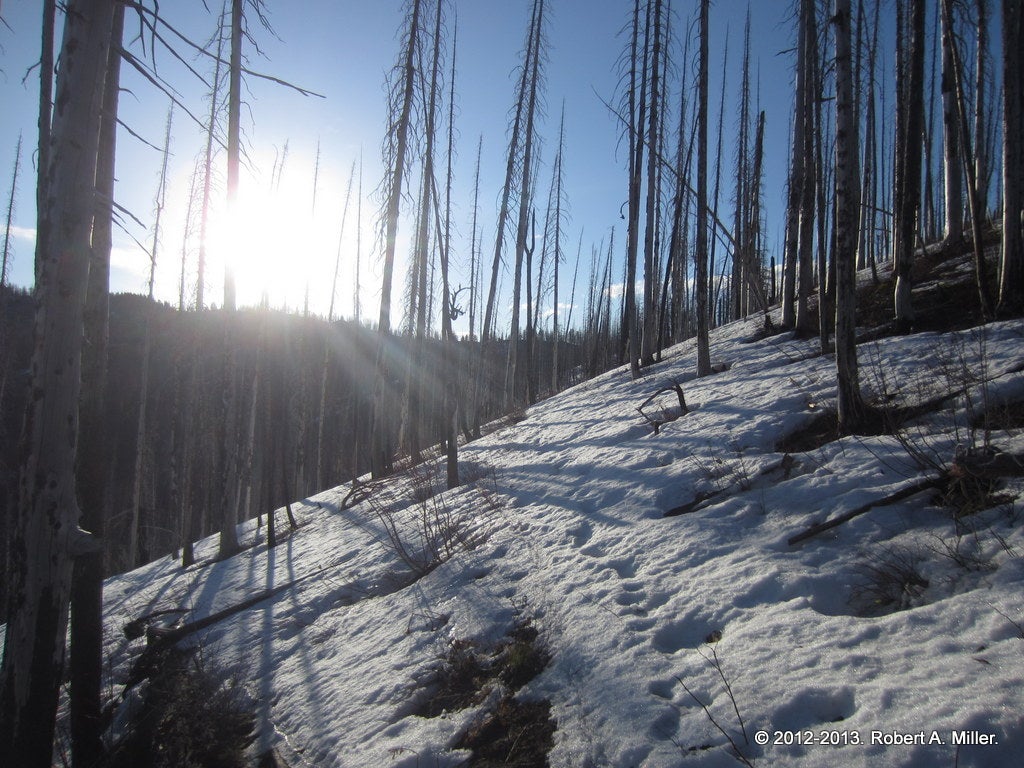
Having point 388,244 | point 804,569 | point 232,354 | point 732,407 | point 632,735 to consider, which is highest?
point 388,244

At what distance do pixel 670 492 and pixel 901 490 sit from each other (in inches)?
73.0

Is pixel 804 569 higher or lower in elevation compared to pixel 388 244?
lower

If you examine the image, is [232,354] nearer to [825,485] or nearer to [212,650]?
[212,650]

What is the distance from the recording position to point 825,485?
3.93 metres

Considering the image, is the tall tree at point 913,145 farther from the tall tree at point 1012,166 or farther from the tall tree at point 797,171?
the tall tree at point 797,171

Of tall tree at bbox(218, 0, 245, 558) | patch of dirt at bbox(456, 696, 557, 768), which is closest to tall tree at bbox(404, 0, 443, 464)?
tall tree at bbox(218, 0, 245, 558)

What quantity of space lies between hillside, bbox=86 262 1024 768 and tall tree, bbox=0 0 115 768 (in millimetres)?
1377

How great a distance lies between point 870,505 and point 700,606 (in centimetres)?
141

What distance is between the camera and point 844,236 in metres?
4.94

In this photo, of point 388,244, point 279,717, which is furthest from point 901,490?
point 388,244

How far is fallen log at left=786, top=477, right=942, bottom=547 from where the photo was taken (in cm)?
337

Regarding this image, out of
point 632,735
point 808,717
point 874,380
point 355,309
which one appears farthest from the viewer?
point 355,309

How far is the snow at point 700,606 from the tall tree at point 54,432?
139 centimetres

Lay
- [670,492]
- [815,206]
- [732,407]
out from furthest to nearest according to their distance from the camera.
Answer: [815,206]
[732,407]
[670,492]
